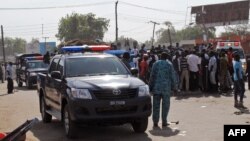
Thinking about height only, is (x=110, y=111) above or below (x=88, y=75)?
below

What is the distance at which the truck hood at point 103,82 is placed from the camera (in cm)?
898

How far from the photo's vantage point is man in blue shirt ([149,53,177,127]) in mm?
10516

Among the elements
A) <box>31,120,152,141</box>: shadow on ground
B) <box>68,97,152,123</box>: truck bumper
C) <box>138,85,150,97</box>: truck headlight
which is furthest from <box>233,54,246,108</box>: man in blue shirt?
<box>68,97,152,123</box>: truck bumper

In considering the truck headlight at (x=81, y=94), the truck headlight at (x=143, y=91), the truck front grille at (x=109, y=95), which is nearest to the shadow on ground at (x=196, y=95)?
the truck headlight at (x=143, y=91)

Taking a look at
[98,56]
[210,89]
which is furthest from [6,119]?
[210,89]

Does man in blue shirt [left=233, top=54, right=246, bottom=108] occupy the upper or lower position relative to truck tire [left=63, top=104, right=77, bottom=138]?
upper

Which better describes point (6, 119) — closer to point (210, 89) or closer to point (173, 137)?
point (173, 137)

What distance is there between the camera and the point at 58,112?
10.4 metres

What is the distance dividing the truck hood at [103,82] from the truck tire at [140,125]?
2.74 feet

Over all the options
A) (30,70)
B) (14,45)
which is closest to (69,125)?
(30,70)

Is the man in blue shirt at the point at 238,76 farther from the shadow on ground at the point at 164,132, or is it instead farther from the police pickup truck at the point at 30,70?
the police pickup truck at the point at 30,70

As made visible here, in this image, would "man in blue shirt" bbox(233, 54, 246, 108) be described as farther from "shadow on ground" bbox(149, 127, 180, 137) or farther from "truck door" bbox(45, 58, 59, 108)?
"truck door" bbox(45, 58, 59, 108)

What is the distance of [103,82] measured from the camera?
9.16m

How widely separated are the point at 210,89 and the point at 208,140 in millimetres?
9422
